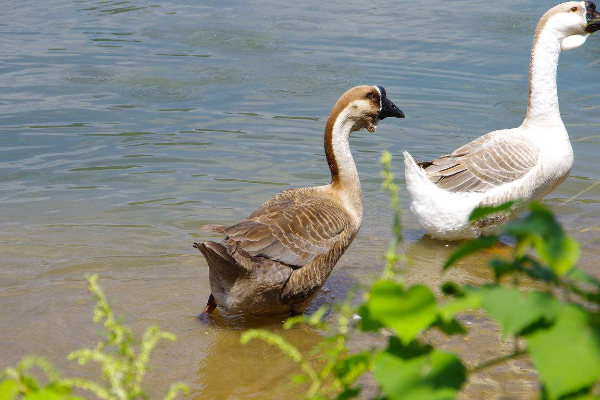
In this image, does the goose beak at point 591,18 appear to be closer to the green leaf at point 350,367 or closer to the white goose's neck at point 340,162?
the white goose's neck at point 340,162

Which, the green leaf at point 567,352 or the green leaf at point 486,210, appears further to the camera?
the green leaf at point 486,210

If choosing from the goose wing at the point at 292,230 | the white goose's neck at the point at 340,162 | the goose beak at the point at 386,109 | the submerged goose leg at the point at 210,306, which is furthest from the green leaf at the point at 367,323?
the goose beak at the point at 386,109

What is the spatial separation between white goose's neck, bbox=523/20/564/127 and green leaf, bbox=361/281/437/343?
254 inches

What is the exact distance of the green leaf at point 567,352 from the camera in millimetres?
1312

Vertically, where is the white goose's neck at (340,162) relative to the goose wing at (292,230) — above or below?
above

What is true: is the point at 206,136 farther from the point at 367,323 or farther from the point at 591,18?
the point at 367,323

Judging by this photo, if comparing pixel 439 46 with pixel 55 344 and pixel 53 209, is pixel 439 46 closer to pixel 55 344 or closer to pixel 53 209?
pixel 53 209

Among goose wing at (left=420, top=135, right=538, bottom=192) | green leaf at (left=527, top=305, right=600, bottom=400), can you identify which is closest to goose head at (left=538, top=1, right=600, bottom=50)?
goose wing at (left=420, top=135, right=538, bottom=192)

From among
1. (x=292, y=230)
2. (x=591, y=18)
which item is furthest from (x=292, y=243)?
→ (x=591, y=18)

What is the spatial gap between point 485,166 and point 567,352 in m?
5.87

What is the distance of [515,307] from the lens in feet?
4.50

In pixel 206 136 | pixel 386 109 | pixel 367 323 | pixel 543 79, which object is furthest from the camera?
pixel 206 136

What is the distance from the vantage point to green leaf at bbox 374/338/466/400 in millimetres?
1418

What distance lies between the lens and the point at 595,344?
1.36 m
